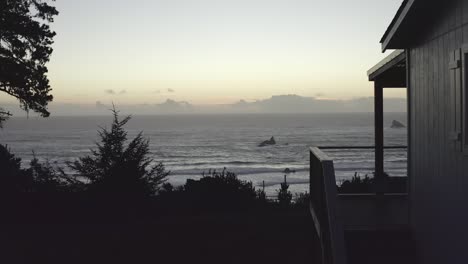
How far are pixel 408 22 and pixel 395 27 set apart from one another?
0.80 feet

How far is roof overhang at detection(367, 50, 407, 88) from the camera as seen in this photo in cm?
939

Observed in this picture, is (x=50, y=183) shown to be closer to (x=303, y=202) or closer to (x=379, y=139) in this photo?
(x=303, y=202)

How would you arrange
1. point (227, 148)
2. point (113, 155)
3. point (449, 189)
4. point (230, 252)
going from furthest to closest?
point (227, 148), point (113, 155), point (230, 252), point (449, 189)

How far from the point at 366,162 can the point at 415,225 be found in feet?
160

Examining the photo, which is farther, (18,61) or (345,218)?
(18,61)

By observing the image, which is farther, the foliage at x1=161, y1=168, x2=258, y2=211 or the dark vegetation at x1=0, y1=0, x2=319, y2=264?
the foliage at x1=161, y1=168, x2=258, y2=211

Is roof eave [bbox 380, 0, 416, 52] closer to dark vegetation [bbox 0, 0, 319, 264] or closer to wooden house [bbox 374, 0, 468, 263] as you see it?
wooden house [bbox 374, 0, 468, 263]

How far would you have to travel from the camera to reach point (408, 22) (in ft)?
25.7

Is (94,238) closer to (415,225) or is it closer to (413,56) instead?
(415,225)

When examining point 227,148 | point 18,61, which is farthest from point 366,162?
point 18,61

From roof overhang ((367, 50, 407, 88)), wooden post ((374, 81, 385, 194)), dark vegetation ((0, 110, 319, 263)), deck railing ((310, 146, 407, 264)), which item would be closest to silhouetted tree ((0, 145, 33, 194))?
dark vegetation ((0, 110, 319, 263))

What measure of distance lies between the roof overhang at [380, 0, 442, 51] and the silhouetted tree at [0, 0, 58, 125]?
1237 centimetres

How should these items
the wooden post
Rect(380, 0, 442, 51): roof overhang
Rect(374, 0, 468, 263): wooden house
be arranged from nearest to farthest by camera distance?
1. Rect(374, 0, 468, 263): wooden house
2. Rect(380, 0, 442, 51): roof overhang
3. the wooden post

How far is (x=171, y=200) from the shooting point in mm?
13641
